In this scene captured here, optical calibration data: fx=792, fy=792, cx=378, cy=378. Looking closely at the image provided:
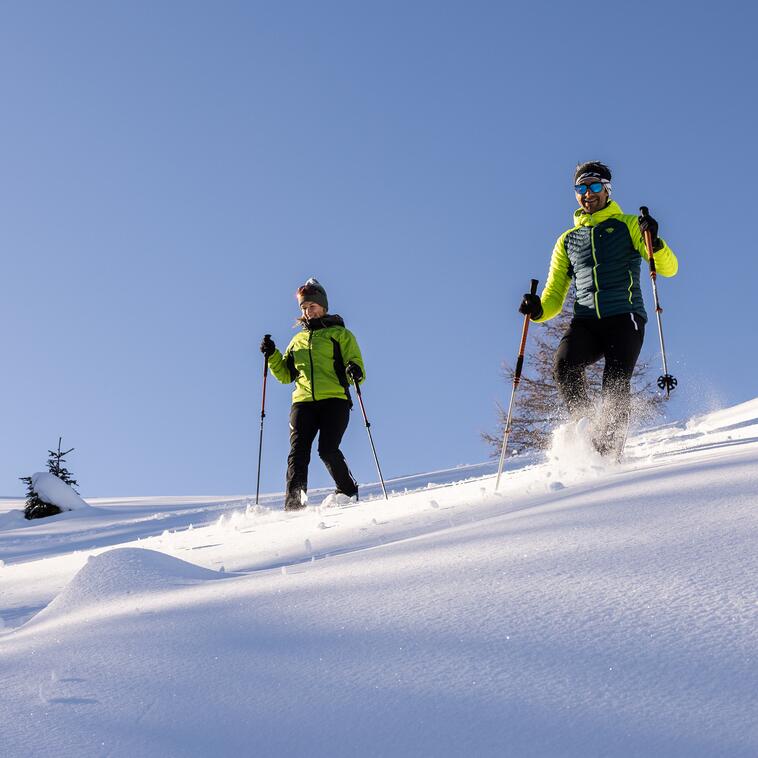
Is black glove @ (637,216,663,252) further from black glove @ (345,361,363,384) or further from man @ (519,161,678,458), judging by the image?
black glove @ (345,361,363,384)

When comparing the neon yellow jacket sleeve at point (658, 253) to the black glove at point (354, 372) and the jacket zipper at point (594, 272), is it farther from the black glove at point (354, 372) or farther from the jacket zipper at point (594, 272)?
the black glove at point (354, 372)

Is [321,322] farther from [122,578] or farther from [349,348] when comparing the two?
[122,578]

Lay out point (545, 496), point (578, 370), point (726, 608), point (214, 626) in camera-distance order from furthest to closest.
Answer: point (578, 370) < point (545, 496) < point (214, 626) < point (726, 608)

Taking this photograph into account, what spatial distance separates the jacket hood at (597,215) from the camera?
598 centimetres

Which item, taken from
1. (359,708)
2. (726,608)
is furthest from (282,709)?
(726,608)

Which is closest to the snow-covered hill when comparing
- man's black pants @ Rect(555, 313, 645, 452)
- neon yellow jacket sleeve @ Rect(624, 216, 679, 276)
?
man's black pants @ Rect(555, 313, 645, 452)

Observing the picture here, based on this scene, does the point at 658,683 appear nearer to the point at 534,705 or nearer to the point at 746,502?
the point at 534,705

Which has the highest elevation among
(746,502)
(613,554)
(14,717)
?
(746,502)

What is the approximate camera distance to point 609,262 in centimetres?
590

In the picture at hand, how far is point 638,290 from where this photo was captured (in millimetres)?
5949

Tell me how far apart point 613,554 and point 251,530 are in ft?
13.8

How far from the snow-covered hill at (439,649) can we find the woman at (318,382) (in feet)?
15.8

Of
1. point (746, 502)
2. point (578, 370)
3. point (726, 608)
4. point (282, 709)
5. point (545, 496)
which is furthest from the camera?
point (578, 370)

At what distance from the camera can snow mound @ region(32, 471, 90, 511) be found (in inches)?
533
